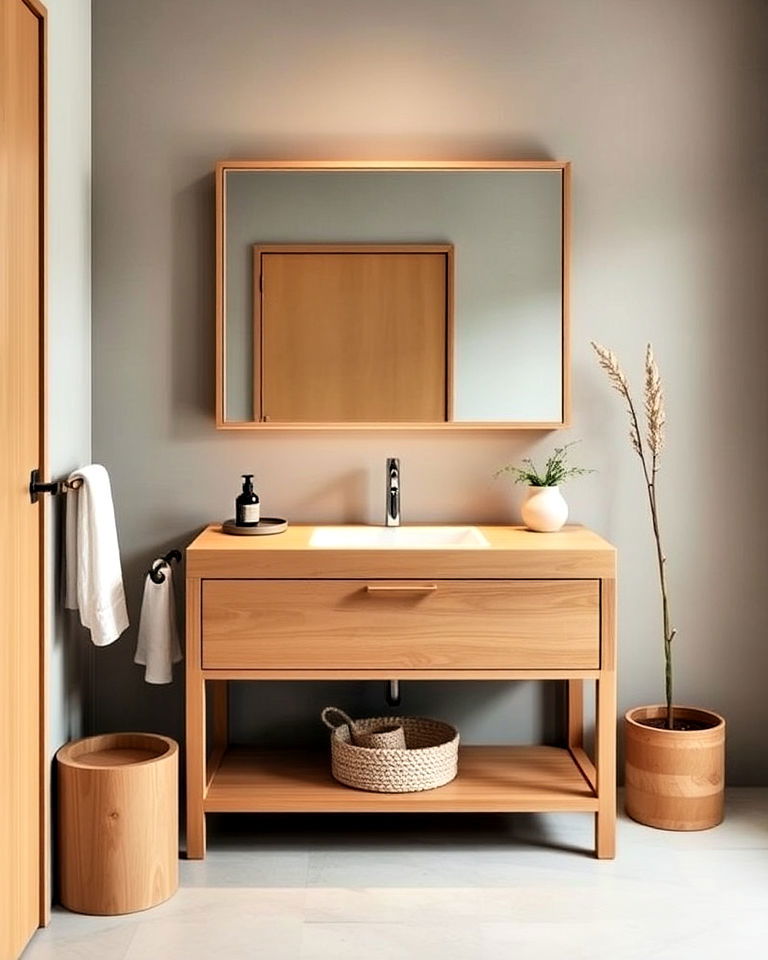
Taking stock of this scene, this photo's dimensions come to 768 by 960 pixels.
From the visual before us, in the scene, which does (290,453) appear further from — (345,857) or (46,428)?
(345,857)

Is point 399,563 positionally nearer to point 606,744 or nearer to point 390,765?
point 390,765

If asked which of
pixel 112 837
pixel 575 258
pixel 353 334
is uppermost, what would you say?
pixel 575 258

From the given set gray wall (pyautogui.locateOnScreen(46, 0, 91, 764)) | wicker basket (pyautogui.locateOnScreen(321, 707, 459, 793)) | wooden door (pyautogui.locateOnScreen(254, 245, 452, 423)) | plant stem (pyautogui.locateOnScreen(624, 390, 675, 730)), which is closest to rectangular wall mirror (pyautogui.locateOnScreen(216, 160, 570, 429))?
wooden door (pyautogui.locateOnScreen(254, 245, 452, 423))

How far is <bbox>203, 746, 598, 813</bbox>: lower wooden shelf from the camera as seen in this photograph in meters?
2.99

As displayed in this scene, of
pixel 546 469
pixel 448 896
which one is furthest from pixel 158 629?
pixel 546 469

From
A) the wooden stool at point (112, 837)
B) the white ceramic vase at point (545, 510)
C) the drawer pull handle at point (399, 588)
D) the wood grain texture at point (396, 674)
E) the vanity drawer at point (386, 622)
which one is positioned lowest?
the wooden stool at point (112, 837)

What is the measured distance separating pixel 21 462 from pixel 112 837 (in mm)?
860

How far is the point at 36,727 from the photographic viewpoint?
263 cm

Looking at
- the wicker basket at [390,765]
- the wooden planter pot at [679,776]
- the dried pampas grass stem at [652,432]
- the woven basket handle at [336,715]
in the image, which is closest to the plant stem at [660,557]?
the dried pampas grass stem at [652,432]

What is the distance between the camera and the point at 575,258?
3.38 metres

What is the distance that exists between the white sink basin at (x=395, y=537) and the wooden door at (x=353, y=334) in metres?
0.30

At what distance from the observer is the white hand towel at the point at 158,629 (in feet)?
10.3

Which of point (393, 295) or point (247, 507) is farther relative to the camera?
point (393, 295)

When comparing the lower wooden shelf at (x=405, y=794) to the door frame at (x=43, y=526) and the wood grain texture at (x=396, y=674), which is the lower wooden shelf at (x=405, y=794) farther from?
the door frame at (x=43, y=526)
